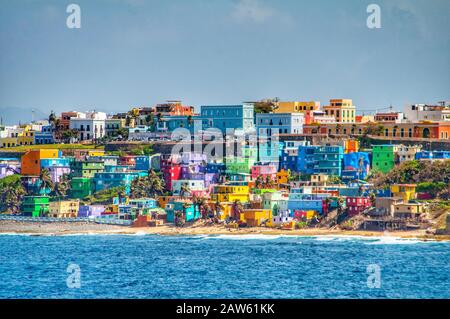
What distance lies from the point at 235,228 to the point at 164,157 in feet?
32.3

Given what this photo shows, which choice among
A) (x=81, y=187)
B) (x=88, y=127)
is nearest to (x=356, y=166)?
(x=81, y=187)

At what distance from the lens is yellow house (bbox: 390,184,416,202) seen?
57.2 m

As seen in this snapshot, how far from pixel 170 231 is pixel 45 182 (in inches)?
367

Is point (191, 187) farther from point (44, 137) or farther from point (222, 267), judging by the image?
point (44, 137)

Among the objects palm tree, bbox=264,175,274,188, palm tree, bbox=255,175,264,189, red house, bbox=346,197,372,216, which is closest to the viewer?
red house, bbox=346,197,372,216

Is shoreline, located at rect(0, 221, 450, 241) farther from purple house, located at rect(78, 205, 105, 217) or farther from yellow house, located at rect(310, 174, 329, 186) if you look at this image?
yellow house, located at rect(310, 174, 329, 186)

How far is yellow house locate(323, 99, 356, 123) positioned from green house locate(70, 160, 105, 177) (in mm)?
13140

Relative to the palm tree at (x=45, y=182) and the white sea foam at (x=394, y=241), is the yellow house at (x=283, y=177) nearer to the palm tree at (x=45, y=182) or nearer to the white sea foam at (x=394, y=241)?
the white sea foam at (x=394, y=241)

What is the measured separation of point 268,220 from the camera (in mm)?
57656

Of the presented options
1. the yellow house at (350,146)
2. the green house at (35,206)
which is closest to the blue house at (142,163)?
the green house at (35,206)

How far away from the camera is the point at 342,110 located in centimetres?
7319

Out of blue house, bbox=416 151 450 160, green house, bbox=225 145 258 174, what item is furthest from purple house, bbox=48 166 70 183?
blue house, bbox=416 151 450 160
